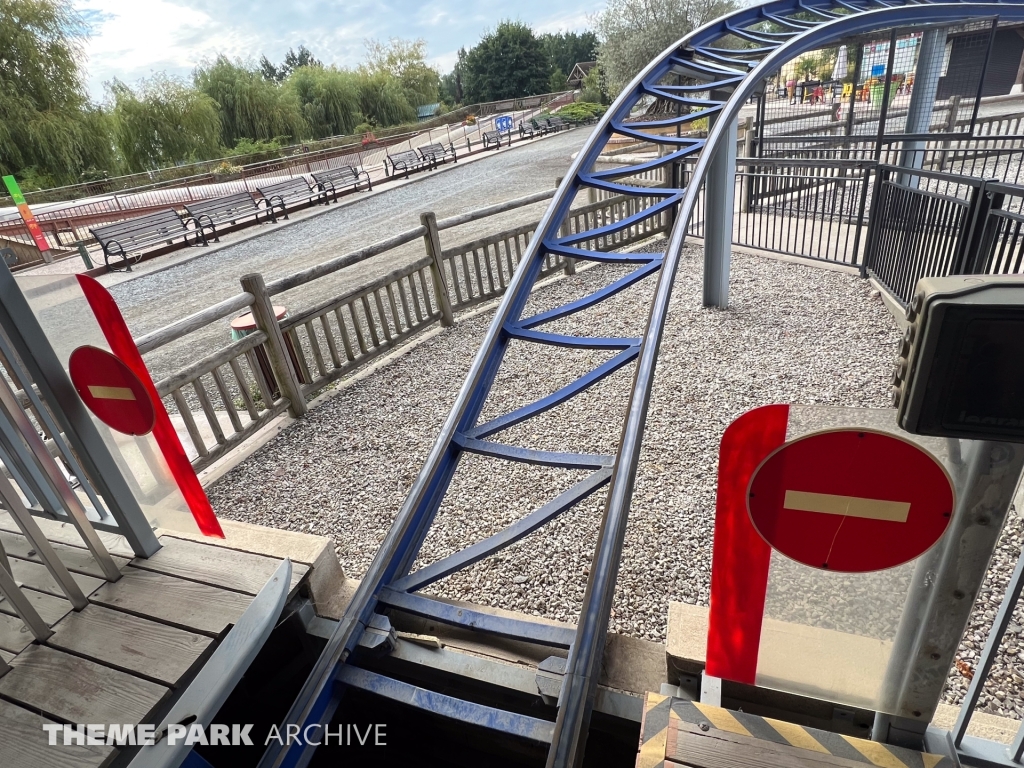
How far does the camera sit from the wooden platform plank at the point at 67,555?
2135 millimetres

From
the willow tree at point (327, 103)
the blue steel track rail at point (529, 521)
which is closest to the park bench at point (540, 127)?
the willow tree at point (327, 103)

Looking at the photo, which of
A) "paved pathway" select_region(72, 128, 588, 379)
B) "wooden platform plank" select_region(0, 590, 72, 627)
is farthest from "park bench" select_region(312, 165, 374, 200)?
"wooden platform plank" select_region(0, 590, 72, 627)

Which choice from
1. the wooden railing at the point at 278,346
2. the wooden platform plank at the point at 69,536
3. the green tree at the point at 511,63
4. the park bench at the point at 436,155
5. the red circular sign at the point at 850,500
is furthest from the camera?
the green tree at the point at 511,63

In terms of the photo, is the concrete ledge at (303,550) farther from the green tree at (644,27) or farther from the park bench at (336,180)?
the green tree at (644,27)

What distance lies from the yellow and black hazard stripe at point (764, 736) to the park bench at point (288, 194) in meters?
15.6

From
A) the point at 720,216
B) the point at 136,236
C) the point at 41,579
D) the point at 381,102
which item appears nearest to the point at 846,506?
the point at 41,579

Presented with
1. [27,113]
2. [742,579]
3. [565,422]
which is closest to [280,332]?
[565,422]

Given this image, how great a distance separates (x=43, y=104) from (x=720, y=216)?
89.1 ft

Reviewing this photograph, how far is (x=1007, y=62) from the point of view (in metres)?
18.8

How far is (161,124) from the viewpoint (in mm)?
24594

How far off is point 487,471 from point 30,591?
2300 millimetres

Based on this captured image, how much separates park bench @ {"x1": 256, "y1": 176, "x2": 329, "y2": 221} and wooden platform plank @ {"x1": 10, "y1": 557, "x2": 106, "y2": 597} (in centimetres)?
1401

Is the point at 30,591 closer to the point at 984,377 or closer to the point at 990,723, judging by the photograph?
the point at 984,377

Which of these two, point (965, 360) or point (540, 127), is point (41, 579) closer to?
point (965, 360)
